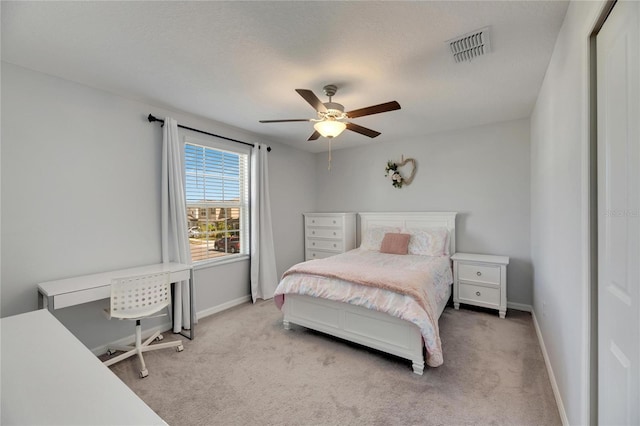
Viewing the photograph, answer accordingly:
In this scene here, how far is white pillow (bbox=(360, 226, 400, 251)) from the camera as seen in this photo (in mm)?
4199

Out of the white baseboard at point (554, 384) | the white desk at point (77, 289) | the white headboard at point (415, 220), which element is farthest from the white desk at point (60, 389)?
the white headboard at point (415, 220)

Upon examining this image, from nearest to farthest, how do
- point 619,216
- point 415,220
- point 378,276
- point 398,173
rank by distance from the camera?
point 619,216 < point 378,276 < point 415,220 < point 398,173

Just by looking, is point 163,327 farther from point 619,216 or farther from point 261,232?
point 619,216

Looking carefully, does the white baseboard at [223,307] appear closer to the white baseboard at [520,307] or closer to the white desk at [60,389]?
the white desk at [60,389]

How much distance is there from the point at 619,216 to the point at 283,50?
207 cm

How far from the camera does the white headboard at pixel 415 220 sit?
12.9ft

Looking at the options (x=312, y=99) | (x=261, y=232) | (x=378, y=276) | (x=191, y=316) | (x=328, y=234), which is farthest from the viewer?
(x=328, y=234)

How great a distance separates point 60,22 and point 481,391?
12.4ft

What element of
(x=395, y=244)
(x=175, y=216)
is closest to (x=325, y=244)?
(x=395, y=244)

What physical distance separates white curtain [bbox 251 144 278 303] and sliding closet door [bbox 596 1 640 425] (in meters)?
3.56

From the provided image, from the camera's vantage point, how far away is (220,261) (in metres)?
3.70

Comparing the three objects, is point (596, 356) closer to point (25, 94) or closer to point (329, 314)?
point (329, 314)

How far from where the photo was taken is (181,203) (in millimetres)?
3119

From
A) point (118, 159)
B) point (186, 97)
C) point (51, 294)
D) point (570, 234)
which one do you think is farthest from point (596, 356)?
point (118, 159)
